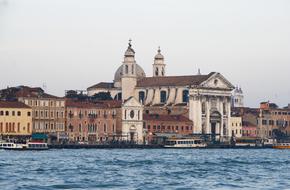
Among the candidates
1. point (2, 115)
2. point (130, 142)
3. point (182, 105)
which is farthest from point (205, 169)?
point (182, 105)

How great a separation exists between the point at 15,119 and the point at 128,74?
30.2 m

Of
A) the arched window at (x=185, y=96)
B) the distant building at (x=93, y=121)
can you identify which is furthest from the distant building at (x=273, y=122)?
the distant building at (x=93, y=121)

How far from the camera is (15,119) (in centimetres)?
10394

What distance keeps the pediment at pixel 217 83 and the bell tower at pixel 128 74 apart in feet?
31.8

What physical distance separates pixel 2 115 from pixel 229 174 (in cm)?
5280

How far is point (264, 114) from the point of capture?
141 metres

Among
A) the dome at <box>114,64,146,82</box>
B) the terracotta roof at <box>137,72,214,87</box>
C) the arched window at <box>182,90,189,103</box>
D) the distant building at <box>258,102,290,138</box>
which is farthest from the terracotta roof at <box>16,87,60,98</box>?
the distant building at <box>258,102,290,138</box>

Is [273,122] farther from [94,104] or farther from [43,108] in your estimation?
[43,108]

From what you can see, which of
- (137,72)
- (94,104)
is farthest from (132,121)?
(137,72)

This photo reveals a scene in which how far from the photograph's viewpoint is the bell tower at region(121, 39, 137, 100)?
432ft

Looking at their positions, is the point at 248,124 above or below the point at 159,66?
below

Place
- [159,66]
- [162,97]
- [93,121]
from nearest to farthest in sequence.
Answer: [93,121], [162,97], [159,66]

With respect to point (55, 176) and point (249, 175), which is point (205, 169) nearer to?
point (249, 175)

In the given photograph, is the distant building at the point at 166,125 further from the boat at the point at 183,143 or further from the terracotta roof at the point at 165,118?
the boat at the point at 183,143
